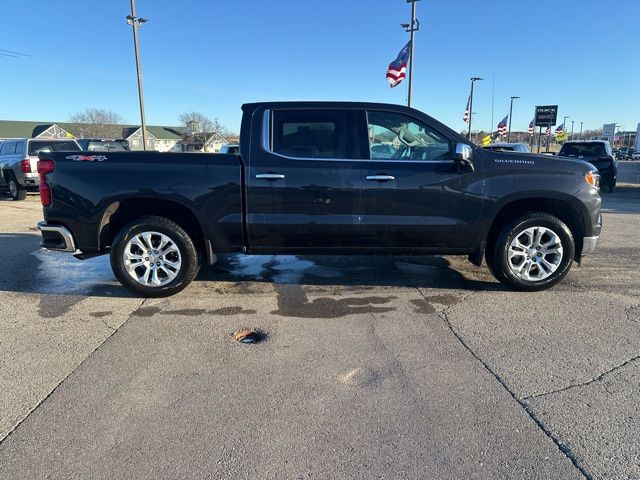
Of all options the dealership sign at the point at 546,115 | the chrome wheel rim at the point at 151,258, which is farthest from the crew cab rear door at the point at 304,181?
the dealership sign at the point at 546,115

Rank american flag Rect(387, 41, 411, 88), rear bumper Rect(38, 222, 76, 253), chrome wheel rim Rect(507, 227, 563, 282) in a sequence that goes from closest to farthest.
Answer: rear bumper Rect(38, 222, 76, 253)
chrome wheel rim Rect(507, 227, 563, 282)
american flag Rect(387, 41, 411, 88)

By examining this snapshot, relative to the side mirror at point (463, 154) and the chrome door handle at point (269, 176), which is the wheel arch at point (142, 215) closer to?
the chrome door handle at point (269, 176)

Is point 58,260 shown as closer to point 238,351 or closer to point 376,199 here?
point 238,351

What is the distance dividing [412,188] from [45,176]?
12.3 feet

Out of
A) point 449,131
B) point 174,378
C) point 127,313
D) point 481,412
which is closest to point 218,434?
point 174,378

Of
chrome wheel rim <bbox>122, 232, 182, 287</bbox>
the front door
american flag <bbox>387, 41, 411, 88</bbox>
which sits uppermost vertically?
american flag <bbox>387, 41, 411, 88</bbox>

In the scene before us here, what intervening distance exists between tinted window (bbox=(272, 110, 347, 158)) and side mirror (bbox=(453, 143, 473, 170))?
113 centimetres

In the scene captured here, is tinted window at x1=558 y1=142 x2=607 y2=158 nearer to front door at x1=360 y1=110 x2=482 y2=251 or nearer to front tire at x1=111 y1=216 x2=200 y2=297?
front door at x1=360 y1=110 x2=482 y2=251

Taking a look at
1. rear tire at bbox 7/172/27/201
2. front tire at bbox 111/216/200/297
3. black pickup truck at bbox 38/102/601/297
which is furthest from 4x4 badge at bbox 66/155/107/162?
rear tire at bbox 7/172/27/201

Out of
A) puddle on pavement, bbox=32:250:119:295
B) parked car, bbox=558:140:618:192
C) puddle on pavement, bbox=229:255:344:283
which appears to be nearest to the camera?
puddle on pavement, bbox=32:250:119:295

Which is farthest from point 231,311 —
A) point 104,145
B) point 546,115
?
point 546,115

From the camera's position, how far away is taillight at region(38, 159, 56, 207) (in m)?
4.68

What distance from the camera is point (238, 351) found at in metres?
3.65

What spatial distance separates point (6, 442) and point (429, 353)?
2803 millimetres
